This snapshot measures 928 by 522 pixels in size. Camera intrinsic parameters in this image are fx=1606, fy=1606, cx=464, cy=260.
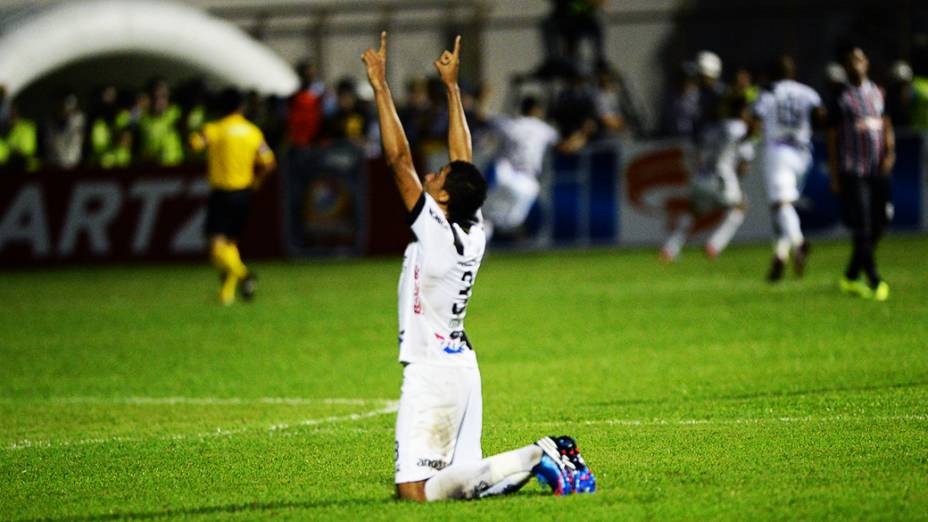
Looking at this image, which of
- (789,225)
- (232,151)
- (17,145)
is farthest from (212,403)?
(17,145)

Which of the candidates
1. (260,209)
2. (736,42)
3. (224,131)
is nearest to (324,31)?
(260,209)

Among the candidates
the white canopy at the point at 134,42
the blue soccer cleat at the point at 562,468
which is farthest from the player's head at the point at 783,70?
the white canopy at the point at 134,42

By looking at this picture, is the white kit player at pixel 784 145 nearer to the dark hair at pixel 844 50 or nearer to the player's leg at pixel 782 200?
the player's leg at pixel 782 200

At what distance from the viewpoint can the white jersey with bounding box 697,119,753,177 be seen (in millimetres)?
20969

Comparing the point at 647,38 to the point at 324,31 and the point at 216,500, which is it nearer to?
the point at 324,31

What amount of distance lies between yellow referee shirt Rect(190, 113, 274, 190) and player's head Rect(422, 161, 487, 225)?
11077 millimetres

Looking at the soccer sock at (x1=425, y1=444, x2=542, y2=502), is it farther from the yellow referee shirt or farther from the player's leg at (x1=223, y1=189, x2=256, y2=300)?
the yellow referee shirt

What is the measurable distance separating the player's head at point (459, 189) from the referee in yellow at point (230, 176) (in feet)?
36.2

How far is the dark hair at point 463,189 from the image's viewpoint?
684 cm

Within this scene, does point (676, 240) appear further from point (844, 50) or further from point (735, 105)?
point (844, 50)

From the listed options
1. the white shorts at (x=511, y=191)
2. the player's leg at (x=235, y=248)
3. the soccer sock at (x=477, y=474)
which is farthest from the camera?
the white shorts at (x=511, y=191)

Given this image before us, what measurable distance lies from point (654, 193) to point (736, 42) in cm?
560

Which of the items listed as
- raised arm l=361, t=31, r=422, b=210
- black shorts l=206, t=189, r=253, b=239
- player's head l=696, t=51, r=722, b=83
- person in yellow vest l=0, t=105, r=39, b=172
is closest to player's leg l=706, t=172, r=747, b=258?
player's head l=696, t=51, r=722, b=83

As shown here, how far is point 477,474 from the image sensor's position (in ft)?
22.2
